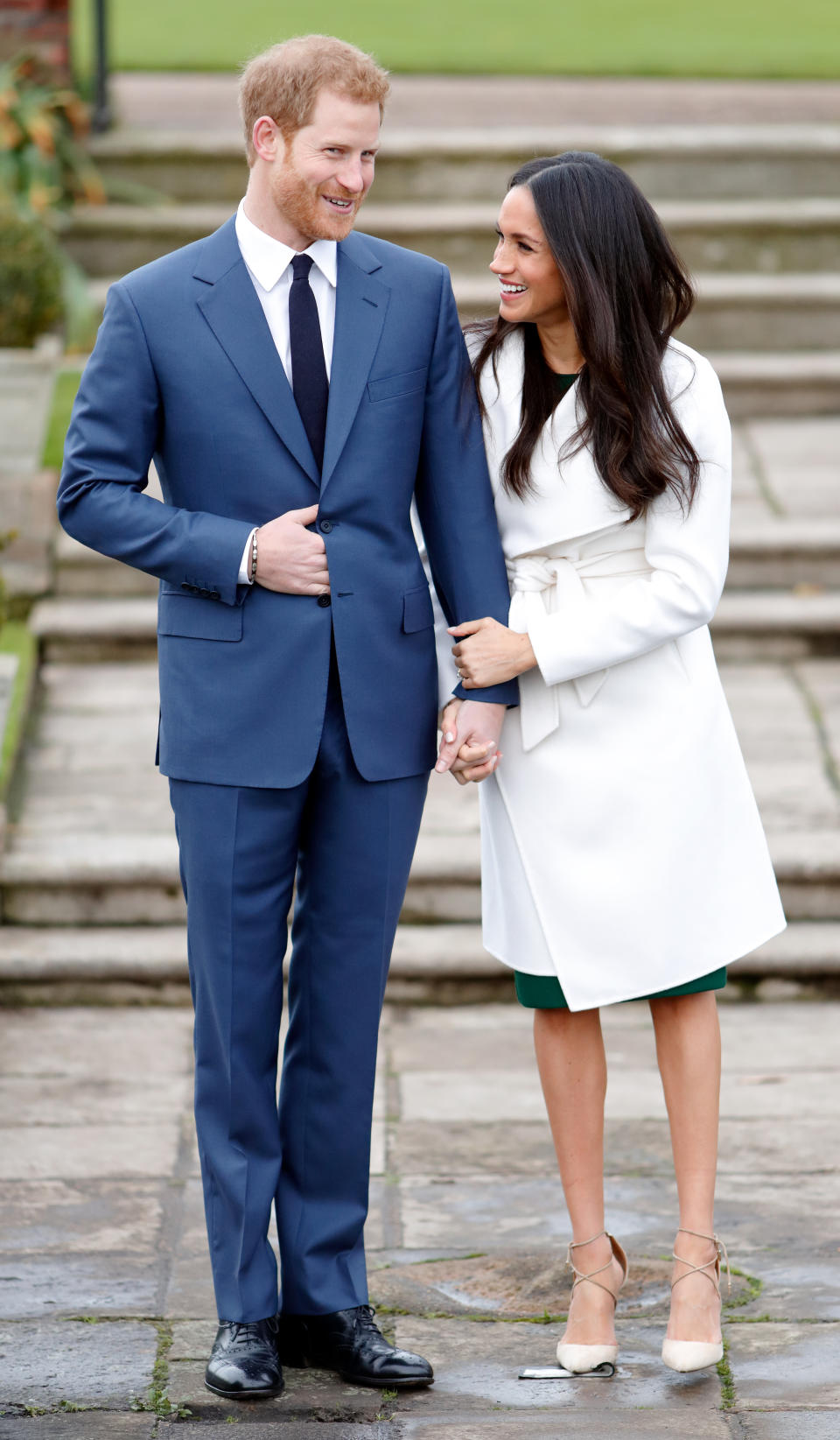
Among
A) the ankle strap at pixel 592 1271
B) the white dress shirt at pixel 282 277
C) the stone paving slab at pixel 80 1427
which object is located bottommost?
the stone paving slab at pixel 80 1427

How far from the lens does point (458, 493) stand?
281 centimetres

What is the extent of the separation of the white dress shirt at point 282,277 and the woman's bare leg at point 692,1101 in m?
1.01

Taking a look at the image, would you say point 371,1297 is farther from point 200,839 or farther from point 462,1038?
point 462,1038

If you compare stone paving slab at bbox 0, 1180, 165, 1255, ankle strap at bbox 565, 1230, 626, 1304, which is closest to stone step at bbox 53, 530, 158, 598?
stone paving slab at bbox 0, 1180, 165, 1255

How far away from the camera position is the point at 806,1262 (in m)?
3.27

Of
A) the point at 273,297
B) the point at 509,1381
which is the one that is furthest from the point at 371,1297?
the point at 273,297

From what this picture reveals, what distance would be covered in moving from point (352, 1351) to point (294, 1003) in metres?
0.55

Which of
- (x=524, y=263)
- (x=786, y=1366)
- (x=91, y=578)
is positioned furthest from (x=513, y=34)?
(x=786, y=1366)

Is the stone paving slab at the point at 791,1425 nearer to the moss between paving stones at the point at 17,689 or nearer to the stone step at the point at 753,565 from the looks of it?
the moss between paving stones at the point at 17,689

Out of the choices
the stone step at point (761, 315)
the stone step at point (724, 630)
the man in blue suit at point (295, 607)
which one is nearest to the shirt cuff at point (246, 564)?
the man in blue suit at point (295, 607)

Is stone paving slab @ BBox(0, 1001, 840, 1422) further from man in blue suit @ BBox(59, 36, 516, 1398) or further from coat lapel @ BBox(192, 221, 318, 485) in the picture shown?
coat lapel @ BBox(192, 221, 318, 485)

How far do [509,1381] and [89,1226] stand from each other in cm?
95

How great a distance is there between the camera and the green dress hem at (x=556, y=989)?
2934mm

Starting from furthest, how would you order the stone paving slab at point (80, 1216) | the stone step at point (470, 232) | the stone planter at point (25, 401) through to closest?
1. the stone step at point (470, 232)
2. the stone planter at point (25, 401)
3. the stone paving slab at point (80, 1216)
